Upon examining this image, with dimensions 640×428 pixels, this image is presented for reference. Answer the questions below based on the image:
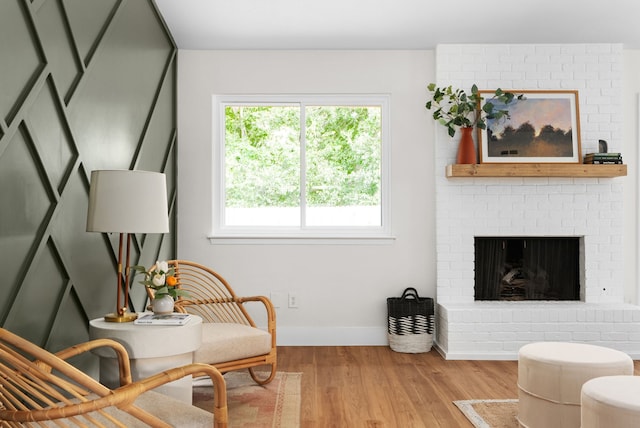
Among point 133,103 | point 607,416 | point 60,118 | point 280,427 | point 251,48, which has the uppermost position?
point 251,48

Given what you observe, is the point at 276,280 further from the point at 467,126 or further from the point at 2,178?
the point at 2,178

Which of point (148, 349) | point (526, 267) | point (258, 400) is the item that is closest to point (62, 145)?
point (148, 349)

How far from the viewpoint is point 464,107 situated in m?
4.41

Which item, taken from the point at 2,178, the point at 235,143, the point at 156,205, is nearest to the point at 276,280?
the point at 235,143

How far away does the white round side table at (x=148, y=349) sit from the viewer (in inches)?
92.7

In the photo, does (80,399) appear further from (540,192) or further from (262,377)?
(540,192)

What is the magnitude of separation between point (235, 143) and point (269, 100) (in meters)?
0.47

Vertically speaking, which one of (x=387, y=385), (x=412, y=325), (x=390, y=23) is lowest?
(x=387, y=385)

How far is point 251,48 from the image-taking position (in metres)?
4.71

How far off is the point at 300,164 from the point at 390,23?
1373 mm

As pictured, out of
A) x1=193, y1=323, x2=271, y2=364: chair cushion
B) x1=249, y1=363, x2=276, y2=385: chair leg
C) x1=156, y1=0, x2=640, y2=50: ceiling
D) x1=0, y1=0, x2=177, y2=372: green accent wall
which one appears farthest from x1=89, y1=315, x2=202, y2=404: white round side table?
x1=156, y1=0, x2=640, y2=50: ceiling

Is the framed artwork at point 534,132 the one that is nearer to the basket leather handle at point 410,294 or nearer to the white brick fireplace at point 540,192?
the white brick fireplace at point 540,192

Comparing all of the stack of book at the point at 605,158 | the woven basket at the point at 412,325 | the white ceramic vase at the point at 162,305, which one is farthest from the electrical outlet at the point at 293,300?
the stack of book at the point at 605,158

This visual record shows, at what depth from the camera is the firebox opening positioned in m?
4.72
